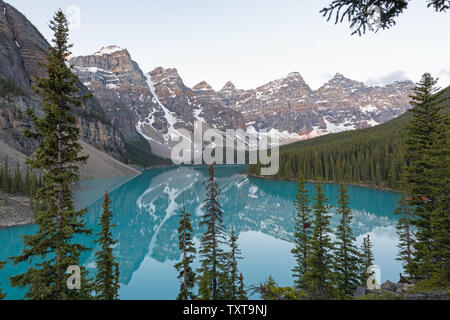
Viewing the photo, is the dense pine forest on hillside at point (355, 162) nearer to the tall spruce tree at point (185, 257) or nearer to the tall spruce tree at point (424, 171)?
the tall spruce tree at point (424, 171)

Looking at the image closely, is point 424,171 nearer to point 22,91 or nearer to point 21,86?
point 22,91

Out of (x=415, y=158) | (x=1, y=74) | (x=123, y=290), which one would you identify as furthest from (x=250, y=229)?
(x=1, y=74)

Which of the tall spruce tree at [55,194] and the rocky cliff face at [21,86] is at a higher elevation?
the rocky cliff face at [21,86]

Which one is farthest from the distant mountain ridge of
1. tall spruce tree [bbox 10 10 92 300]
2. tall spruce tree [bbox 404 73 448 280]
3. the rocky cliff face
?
tall spruce tree [bbox 404 73 448 280]

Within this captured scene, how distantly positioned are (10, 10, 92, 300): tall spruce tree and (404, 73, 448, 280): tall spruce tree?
623 inches

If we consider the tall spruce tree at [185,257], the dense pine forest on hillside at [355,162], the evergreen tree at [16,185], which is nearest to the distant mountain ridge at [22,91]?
the evergreen tree at [16,185]

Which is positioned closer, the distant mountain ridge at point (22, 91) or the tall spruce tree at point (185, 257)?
the tall spruce tree at point (185, 257)

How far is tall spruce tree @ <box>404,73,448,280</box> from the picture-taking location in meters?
12.0

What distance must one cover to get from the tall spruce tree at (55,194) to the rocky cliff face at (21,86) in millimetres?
55559

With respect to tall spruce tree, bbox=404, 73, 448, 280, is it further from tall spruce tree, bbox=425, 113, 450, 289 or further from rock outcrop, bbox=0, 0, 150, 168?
rock outcrop, bbox=0, 0, 150, 168

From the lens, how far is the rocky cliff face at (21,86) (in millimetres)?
79188

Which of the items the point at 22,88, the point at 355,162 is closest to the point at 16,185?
the point at 22,88

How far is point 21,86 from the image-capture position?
337ft
